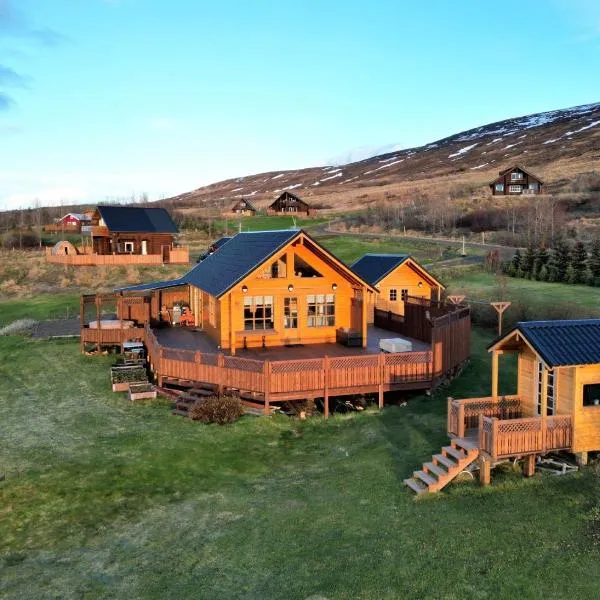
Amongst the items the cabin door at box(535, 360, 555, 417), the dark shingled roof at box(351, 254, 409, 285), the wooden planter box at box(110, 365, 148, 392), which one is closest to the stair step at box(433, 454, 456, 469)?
the cabin door at box(535, 360, 555, 417)

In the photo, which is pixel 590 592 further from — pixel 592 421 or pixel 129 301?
pixel 129 301

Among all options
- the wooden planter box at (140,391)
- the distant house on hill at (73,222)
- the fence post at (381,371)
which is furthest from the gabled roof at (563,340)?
the distant house on hill at (73,222)

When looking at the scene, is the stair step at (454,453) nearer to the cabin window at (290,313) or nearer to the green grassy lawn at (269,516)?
the green grassy lawn at (269,516)

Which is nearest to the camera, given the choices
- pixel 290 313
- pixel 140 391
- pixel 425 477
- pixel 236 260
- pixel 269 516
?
pixel 269 516

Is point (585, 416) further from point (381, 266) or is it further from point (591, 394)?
point (381, 266)

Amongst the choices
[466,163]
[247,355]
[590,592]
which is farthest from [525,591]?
[466,163]

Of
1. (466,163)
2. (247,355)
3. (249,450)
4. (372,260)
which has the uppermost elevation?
(466,163)

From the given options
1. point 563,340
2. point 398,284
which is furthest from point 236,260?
point 563,340

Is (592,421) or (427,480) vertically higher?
(592,421)
